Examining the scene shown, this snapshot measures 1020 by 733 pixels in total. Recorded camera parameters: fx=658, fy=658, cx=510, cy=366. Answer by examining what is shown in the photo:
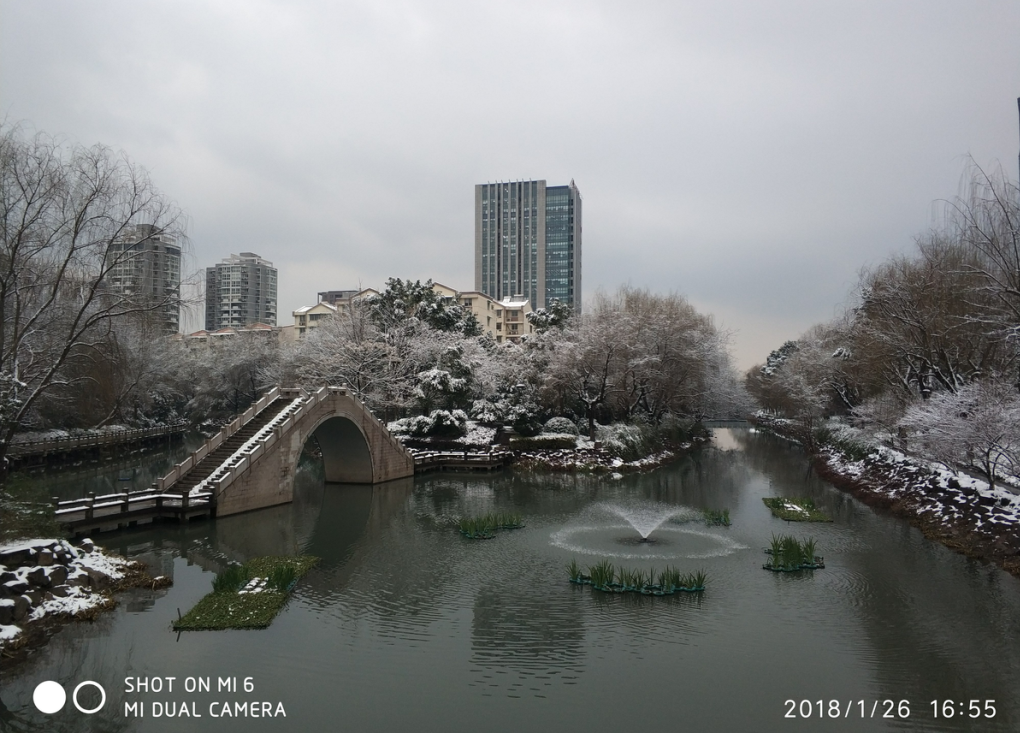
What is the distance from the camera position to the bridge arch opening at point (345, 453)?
28.5 m

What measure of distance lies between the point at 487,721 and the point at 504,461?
27.4m

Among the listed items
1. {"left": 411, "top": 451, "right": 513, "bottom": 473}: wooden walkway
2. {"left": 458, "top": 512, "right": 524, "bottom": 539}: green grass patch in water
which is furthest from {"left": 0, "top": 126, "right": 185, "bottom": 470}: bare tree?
{"left": 411, "top": 451, "right": 513, "bottom": 473}: wooden walkway

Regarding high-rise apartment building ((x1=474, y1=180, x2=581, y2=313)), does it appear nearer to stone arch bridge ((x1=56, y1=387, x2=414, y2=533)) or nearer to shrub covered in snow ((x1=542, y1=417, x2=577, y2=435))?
shrub covered in snow ((x1=542, y1=417, x2=577, y2=435))

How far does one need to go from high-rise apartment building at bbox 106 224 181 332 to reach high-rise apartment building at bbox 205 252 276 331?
3505 inches

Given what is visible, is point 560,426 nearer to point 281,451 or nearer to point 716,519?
point 716,519

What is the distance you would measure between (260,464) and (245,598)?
33.5 feet

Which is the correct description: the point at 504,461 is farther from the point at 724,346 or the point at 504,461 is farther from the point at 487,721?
the point at 487,721

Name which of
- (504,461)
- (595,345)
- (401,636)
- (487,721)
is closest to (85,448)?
(504,461)

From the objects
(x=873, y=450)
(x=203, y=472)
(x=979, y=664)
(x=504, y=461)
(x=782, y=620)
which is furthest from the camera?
(x=504, y=461)

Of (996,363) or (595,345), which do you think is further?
(595,345)

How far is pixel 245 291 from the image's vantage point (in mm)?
107750

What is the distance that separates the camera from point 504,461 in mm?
36250

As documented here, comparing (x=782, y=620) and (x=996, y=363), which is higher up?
(x=996, y=363)
